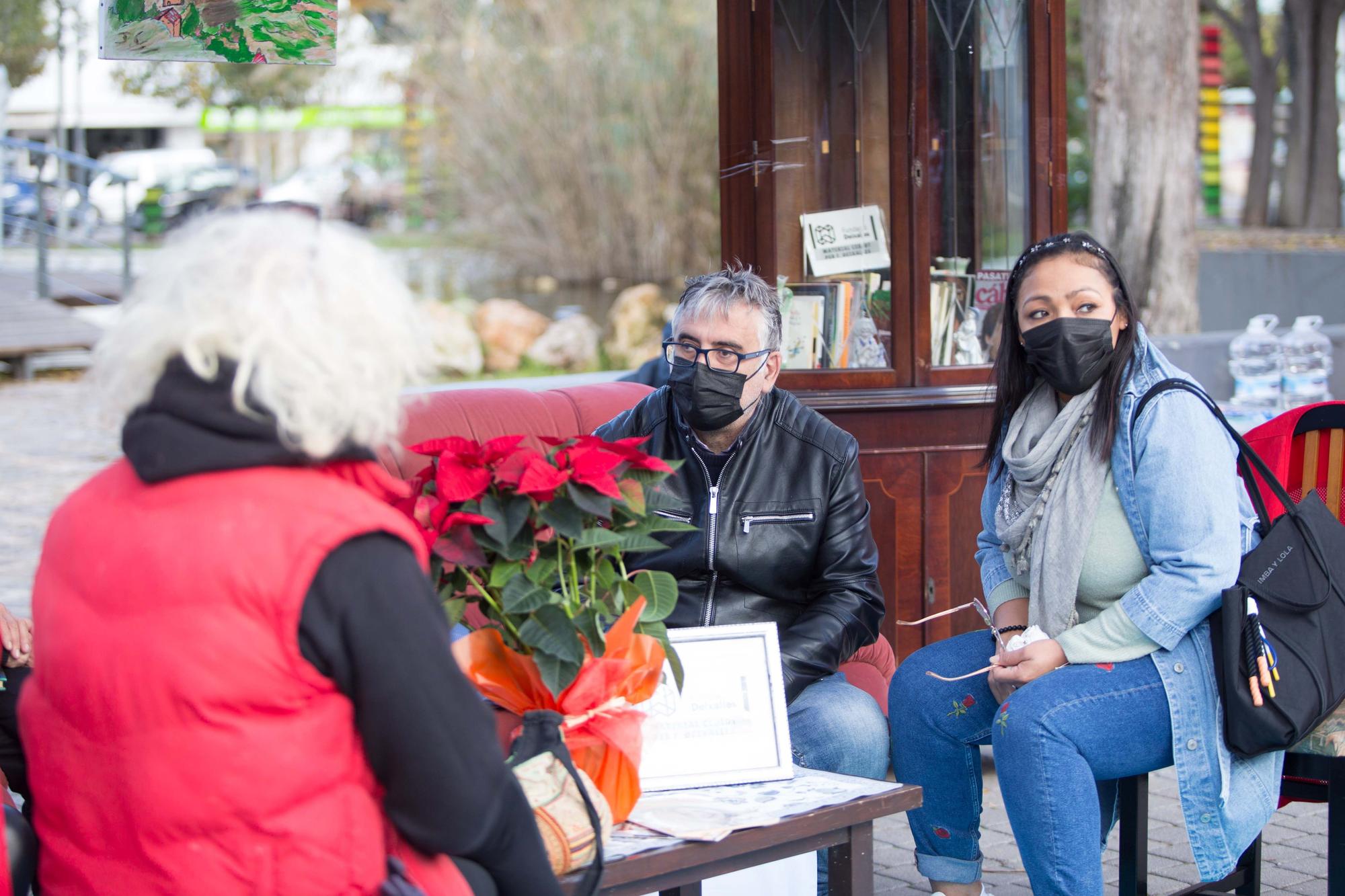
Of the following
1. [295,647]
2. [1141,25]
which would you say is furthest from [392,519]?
[1141,25]

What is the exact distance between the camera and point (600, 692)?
198 cm

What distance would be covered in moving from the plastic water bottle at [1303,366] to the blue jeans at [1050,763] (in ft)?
11.7

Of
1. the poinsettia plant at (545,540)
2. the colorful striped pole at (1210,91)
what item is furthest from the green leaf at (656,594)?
the colorful striped pole at (1210,91)

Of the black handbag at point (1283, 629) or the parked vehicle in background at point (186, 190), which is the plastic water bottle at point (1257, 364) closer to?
the black handbag at point (1283, 629)

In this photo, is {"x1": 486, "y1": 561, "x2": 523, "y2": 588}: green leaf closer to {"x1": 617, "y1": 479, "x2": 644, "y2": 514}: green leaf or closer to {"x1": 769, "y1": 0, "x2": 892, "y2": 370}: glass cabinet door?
{"x1": 617, "y1": 479, "x2": 644, "y2": 514}: green leaf

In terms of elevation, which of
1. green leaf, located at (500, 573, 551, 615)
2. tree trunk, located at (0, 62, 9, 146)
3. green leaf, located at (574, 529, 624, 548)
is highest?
tree trunk, located at (0, 62, 9, 146)

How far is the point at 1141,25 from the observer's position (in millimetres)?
8414

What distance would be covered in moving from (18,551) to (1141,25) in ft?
23.5

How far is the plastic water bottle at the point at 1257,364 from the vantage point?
6145 mm

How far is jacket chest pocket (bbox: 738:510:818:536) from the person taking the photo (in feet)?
9.87

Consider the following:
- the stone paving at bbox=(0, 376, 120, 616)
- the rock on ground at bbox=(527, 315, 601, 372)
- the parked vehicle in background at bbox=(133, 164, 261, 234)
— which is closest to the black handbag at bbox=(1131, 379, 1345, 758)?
the stone paving at bbox=(0, 376, 120, 616)

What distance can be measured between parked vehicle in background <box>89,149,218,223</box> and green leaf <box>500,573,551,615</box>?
75.2 ft

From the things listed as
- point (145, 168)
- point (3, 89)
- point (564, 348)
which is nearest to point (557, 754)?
point (564, 348)

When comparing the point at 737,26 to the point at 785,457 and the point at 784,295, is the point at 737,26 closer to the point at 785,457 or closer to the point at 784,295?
the point at 784,295
